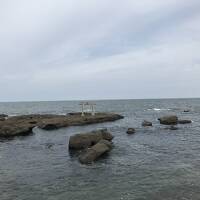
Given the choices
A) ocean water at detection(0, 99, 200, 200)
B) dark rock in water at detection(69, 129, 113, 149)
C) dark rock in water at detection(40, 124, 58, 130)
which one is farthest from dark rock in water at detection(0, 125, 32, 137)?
dark rock in water at detection(69, 129, 113, 149)

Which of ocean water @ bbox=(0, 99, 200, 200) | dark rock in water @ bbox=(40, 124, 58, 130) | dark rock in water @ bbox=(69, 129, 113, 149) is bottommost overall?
ocean water @ bbox=(0, 99, 200, 200)

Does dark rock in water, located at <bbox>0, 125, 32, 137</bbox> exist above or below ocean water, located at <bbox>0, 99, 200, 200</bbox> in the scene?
above

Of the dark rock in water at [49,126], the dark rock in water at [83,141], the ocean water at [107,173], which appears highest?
the dark rock in water at [83,141]

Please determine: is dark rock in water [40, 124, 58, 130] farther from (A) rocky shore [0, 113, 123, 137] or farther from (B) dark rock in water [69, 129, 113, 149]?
(B) dark rock in water [69, 129, 113, 149]

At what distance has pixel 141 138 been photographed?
4412 centimetres

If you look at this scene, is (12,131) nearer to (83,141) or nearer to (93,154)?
(83,141)

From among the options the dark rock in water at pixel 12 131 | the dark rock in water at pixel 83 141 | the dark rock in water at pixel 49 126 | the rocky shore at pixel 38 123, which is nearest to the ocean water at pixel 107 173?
the dark rock in water at pixel 83 141

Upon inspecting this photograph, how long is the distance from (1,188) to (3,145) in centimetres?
2048

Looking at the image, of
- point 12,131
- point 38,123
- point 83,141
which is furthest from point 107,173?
point 38,123

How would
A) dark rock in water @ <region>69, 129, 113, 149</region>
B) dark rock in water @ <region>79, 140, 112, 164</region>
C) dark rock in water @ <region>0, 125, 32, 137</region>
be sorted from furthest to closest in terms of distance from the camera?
dark rock in water @ <region>0, 125, 32, 137</region>
dark rock in water @ <region>69, 129, 113, 149</region>
dark rock in water @ <region>79, 140, 112, 164</region>

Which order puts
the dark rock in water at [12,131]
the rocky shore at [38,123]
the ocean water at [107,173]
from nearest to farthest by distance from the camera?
the ocean water at [107,173], the dark rock in water at [12,131], the rocky shore at [38,123]

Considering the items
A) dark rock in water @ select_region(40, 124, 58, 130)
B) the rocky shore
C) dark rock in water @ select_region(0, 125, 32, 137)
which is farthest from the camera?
dark rock in water @ select_region(40, 124, 58, 130)

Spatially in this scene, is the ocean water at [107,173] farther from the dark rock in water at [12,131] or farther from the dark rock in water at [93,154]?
the dark rock in water at [12,131]

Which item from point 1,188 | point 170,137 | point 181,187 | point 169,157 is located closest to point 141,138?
point 170,137
